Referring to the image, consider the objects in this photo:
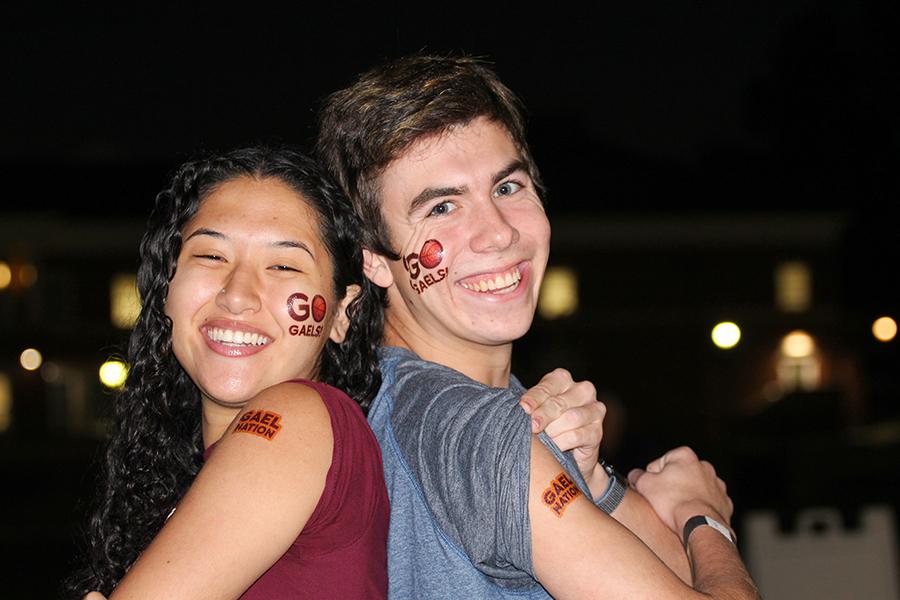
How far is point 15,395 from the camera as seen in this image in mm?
33000

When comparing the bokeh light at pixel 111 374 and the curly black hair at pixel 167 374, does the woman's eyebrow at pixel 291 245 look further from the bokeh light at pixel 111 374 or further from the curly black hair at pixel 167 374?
the bokeh light at pixel 111 374

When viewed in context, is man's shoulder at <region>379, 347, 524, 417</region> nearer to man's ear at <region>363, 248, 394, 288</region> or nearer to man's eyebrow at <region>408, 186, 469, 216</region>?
man's ear at <region>363, 248, 394, 288</region>

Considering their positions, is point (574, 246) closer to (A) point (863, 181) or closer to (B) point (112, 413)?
(A) point (863, 181)

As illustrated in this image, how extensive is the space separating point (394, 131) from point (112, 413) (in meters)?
1.25

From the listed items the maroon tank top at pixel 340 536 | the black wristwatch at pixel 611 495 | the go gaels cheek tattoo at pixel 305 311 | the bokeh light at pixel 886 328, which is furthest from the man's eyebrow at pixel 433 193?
the bokeh light at pixel 886 328

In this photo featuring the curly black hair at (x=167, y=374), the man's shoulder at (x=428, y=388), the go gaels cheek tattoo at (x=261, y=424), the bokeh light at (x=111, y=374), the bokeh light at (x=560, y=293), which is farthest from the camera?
the bokeh light at (x=560, y=293)

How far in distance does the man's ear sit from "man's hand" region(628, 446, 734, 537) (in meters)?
1.07

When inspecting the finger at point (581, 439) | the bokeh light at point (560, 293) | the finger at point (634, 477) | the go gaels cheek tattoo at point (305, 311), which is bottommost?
the finger at point (581, 439)

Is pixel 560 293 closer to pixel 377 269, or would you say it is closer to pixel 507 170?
pixel 377 269

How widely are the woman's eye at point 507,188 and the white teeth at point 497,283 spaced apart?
23 cm

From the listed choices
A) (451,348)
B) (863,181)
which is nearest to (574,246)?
(863,181)

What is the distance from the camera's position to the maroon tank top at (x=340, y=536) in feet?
7.99

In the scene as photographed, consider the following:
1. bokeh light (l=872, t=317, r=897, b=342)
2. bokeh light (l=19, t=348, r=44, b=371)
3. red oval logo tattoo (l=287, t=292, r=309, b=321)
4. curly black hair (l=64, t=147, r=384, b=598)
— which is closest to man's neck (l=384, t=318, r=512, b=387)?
curly black hair (l=64, t=147, r=384, b=598)

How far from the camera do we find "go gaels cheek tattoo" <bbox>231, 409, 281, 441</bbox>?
7.77 feet
